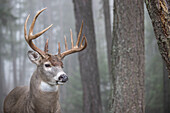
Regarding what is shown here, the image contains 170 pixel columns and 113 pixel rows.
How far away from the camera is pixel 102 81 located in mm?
17656

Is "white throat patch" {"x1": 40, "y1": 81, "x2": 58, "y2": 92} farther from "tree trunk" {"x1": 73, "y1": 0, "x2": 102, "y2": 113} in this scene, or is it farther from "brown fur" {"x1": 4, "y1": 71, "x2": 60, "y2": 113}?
"tree trunk" {"x1": 73, "y1": 0, "x2": 102, "y2": 113}

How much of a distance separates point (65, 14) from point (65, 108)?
18.9 metres

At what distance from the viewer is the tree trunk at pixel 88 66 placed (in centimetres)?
820

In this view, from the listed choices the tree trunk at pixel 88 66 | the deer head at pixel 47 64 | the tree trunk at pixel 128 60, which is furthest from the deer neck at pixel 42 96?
the tree trunk at pixel 88 66

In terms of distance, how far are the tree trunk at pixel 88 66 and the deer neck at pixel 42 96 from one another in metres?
3.28

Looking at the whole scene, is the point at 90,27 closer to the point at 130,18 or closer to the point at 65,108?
the point at 130,18

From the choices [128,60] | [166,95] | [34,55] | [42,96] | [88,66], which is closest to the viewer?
[42,96]

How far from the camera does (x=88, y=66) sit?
27.0ft

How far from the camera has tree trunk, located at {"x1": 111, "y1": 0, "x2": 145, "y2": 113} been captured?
5469 mm

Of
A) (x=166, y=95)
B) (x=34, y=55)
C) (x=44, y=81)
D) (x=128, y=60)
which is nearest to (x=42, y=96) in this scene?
(x=44, y=81)

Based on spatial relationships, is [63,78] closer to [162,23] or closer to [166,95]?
[162,23]

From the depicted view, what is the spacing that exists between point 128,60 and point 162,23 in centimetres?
237

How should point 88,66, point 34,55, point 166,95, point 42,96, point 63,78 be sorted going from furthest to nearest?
point 166,95 < point 88,66 < point 34,55 < point 42,96 < point 63,78

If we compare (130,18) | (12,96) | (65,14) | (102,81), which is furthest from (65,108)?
(65,14)
